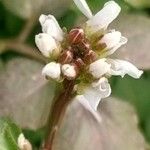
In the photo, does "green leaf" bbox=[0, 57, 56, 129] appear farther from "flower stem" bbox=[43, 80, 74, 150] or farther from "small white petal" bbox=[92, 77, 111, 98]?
"small white petal" bbox=[92, 77, 111, 98]

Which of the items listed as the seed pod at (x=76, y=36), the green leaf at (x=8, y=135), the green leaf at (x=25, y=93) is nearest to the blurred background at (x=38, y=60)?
the green leaf at (x=25, y=93)

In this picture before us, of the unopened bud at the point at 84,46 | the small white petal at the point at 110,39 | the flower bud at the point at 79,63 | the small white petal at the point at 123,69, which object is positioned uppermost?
the unopened bud at the point at 84,46

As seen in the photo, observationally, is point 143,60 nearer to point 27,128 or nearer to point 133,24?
point 133,24

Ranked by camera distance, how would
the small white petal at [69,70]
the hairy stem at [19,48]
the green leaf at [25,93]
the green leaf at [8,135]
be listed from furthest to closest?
the hairy stem at [19,48] < the green leaf at [25,93] < the green leaf at [8,135] < the small white petal at [69,70]

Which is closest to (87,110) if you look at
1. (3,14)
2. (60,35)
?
(3,14)

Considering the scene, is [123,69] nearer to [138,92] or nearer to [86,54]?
[86,54]

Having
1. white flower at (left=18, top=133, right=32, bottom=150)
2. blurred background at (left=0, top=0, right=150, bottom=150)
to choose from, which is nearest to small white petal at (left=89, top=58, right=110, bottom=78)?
white flower at (left=18, top=133, right=32, bottom=150)

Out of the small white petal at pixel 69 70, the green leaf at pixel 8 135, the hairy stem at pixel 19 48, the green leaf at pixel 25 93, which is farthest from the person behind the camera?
the hairy stem at pixel 19 48

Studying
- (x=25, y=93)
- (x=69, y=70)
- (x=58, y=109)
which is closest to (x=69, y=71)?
(x=69, y=70)

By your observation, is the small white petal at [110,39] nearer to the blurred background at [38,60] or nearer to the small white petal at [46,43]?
the small white petal at [46,43]

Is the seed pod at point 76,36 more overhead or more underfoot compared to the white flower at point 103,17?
more overhead
